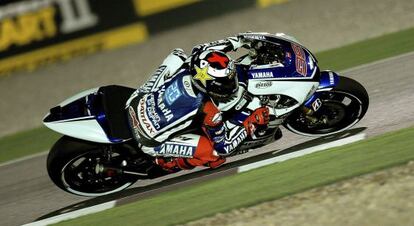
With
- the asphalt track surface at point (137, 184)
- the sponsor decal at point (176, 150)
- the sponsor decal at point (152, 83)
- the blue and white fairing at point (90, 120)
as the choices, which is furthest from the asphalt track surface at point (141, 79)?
the sponsor decal at point (152, 83)

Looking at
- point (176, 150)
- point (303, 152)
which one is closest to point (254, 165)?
point (303, 152)

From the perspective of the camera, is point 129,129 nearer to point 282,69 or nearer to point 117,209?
point 117,209

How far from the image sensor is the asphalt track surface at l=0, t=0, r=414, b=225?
7.57 metres

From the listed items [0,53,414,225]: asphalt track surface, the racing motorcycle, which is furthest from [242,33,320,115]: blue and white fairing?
[0,53,414,225]: asphalt track surface

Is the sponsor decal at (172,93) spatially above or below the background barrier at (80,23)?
below

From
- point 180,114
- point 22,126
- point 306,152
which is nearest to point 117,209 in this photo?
point 180,114

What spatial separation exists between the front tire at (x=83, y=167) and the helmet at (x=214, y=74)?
1347 millimetres

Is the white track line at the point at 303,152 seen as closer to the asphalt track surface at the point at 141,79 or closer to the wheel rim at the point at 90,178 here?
the asphalt track surface at the point at 141,79

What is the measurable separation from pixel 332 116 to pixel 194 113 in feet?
5.74

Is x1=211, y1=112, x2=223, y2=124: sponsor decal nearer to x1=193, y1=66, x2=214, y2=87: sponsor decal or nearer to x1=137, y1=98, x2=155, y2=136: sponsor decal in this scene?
x1=193, y1=66, x2=214, y2=87: sponsor decal

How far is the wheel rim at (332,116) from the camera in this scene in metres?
6.95

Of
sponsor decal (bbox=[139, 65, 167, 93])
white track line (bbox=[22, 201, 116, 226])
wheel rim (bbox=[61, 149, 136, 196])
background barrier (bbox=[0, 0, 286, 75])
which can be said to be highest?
background barrier (bbox=[0, 0, 286, 75])

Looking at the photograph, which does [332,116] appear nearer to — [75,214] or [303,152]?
[303,152]

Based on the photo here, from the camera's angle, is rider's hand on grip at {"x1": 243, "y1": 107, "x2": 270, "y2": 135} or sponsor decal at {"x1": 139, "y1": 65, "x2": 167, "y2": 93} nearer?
rider's hand on grip at {"x1": 243, "y1": 107, "x2": 270, "y2": 135}
